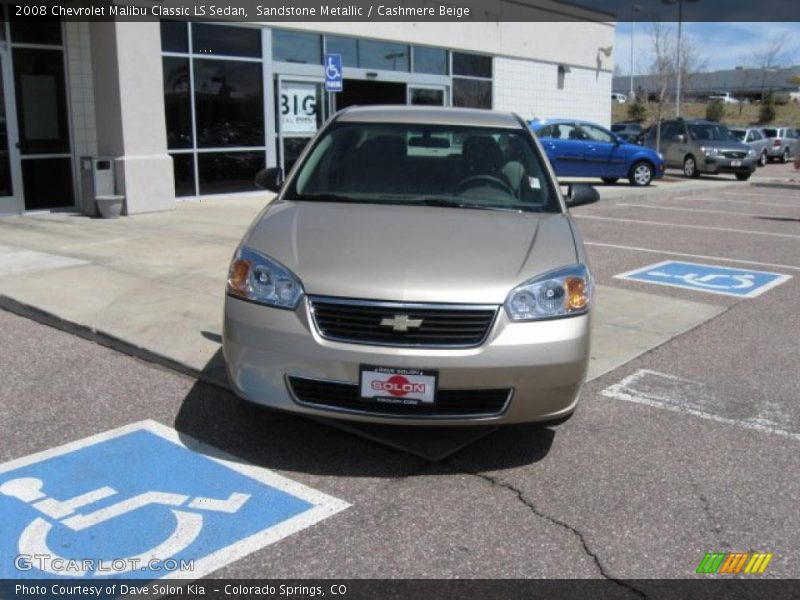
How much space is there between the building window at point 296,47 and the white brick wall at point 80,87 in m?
4.10

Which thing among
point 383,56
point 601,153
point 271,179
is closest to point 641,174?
point 601,153

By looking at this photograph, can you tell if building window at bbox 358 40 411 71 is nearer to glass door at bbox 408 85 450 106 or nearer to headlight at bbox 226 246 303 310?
glass door at bbox 408 85 450 106

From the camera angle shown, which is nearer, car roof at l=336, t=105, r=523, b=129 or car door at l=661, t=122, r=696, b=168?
car roof at l=336, t=105, r=523, b=129

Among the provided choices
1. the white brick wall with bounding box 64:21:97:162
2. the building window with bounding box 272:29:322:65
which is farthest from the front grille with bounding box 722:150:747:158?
the white brick wall with bounding box 64:21:97:162

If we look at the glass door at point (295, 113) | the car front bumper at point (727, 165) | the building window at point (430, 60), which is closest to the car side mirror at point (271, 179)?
the glass door at point (295, 113)

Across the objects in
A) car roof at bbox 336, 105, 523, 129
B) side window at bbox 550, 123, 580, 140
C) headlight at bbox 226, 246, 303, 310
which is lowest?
headlight at bbox 226, 246, 303, 310

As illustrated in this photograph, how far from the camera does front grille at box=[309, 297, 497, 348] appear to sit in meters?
3.56

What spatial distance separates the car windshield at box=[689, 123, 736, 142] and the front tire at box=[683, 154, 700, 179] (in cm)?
65

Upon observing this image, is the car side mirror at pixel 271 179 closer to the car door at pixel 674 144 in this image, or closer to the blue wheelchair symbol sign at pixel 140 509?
the blue wheelchair symbol sign at pixel 140 509

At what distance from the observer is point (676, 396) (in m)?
4.94

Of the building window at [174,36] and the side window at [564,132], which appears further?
Answer: the side window at [564,132]

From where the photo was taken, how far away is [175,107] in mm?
13797

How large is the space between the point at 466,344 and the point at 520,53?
67.7ft

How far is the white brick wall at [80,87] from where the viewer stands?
40.9 ft
